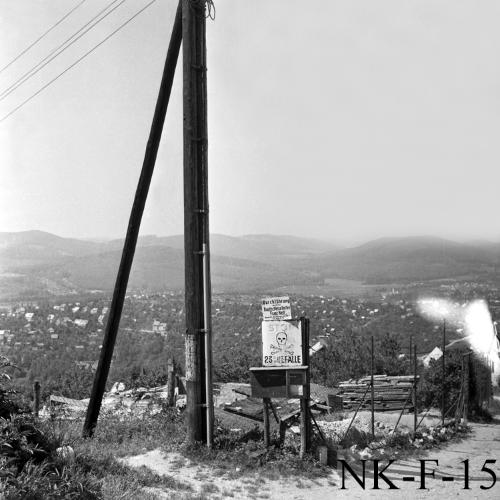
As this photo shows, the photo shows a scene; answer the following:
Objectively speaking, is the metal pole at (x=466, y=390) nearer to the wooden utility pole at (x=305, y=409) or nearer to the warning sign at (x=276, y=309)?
the wooden utility pole at (x=305, y=409)

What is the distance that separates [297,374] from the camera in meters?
9.35

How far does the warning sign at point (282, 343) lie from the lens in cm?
939

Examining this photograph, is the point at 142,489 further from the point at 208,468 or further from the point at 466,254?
the point at 466,254

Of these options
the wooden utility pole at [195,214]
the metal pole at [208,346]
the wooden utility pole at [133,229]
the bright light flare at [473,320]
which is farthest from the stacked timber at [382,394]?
the wooden utility pole at [133,229]

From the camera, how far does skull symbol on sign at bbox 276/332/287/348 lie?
9.46 metres

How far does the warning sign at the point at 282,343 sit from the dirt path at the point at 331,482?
173 centimetres

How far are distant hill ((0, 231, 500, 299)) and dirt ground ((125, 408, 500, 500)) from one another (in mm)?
26692

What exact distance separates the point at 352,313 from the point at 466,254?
782cm

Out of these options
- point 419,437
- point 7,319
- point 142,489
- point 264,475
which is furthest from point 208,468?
point 7,319

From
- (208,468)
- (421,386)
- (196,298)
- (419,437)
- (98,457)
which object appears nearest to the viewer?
(98,457)

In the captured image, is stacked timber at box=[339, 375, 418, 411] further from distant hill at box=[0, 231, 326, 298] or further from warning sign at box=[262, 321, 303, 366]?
distant hill at box=[0, 231, 326, 298]

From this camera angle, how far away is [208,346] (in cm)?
995

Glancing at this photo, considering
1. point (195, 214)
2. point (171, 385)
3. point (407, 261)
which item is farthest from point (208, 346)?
point (407, 261)

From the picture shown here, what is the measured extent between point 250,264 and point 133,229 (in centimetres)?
3422
